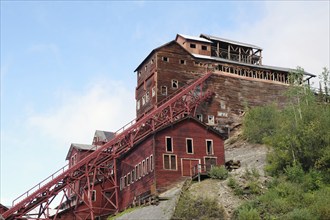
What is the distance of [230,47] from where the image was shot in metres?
74.1

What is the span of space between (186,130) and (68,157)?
71.6ft

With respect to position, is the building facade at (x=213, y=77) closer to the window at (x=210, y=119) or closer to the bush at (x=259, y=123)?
the window at (x=210, y=119)

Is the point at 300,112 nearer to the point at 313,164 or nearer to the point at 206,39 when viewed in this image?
the point at 313,164

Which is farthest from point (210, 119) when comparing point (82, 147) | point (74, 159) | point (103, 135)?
point (74, 159)

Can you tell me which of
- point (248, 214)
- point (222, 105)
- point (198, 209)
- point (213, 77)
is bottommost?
point (248, 214)

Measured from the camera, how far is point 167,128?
48.4m

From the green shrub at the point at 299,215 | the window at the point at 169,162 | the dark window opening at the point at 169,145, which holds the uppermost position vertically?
the dark window opening at the point at 169,145

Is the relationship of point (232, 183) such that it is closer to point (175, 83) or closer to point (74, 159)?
point (175, 83)

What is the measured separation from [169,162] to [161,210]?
28.3 feet

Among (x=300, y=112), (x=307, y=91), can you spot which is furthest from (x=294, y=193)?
(x=307, y=91)

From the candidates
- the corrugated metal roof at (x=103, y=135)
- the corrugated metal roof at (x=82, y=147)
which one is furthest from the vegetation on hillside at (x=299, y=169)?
the corrugated metal roof at (x=103, y=135)

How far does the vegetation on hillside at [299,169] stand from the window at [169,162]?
8.17 metres

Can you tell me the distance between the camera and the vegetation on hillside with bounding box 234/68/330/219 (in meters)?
36.9

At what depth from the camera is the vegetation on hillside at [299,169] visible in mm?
36906
